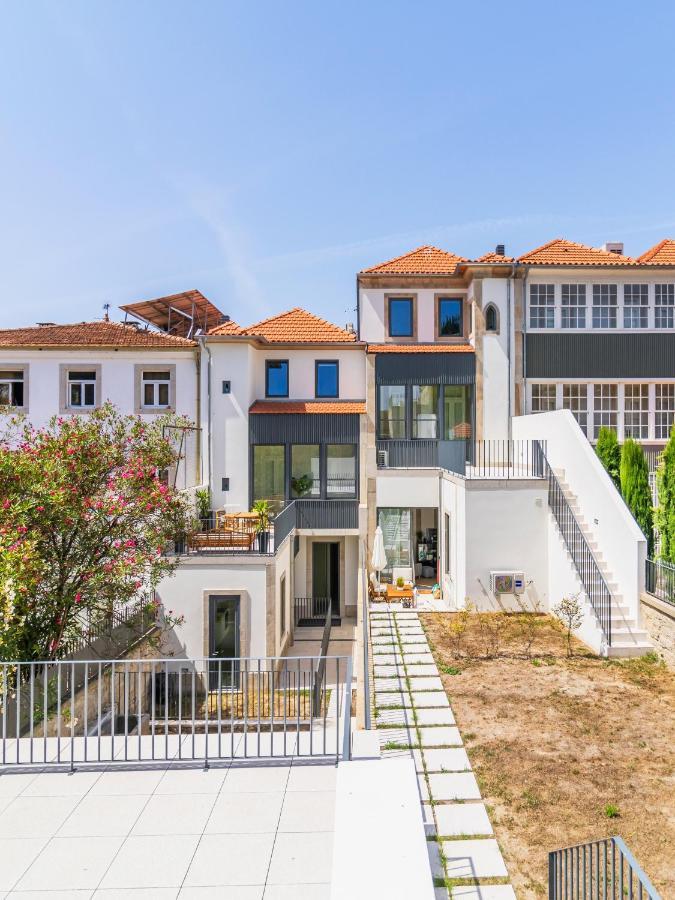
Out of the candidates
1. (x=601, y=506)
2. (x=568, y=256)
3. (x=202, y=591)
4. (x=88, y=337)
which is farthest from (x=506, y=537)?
(x=88, y=337)

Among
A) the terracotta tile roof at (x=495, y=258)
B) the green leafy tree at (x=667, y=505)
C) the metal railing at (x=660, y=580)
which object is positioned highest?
the terracotta tile roof at (x=495, y=258)

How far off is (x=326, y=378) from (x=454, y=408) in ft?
17.0

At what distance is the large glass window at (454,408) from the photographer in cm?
2023

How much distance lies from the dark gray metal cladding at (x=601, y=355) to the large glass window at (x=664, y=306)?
0.49 meters

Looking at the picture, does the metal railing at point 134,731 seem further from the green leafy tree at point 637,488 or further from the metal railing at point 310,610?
the green leafy tree at point 637,488

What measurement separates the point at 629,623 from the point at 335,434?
37.4ft

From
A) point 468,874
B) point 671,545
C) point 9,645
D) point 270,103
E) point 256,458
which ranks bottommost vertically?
point 468,874

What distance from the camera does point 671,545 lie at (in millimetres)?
12133

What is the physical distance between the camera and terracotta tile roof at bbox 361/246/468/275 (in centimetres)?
2111

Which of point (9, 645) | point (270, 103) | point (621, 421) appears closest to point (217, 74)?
point (270, 103)

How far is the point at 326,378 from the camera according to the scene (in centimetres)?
2083

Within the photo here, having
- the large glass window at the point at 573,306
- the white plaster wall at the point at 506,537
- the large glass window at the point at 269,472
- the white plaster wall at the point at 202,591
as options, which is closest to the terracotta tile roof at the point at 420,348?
the large glass window at the point at 573,306

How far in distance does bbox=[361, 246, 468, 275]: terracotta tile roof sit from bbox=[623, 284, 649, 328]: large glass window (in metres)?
6.33

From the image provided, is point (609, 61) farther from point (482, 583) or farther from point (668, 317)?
point (482, 583)
